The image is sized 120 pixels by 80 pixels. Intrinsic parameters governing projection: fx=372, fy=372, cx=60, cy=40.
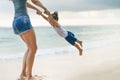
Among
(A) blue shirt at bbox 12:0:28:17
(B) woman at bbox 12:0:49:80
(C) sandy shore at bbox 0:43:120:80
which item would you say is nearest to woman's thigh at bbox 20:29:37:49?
(B) woman at bbox 12:0:49:80

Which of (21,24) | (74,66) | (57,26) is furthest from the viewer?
(74,66)

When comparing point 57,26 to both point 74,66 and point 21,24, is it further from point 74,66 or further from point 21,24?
point 74,66

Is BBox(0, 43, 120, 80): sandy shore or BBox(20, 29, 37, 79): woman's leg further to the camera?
BBox(0, 43, 120, 80): sandy shore

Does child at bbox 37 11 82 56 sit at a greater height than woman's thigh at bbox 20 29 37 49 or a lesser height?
greater

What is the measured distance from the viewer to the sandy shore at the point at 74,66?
278 centimetres

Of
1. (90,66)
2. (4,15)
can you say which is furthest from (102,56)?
(4,15)

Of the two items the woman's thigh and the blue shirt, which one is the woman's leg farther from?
the blue shirt

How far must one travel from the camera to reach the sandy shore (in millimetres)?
Answer: 2783

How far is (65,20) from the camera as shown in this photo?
3145mm

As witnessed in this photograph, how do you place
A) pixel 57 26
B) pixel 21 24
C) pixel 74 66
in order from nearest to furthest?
pixel 21 24 → pixel 57 26 → pixel 74 66

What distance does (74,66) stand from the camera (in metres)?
3.05

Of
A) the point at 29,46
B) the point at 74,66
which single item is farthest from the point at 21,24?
the point at 74,66

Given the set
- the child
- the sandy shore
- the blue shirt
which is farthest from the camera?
the sandy shore

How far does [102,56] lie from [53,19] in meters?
1.33
